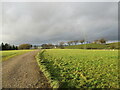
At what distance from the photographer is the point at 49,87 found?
4.27m

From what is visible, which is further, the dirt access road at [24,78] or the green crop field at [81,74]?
the dirt access road at [24,78]

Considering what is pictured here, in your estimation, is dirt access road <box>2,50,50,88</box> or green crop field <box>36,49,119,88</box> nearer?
green crop field <box>36,49,119,88</box>

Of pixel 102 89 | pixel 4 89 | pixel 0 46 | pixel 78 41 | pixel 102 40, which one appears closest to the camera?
pixel 102 89

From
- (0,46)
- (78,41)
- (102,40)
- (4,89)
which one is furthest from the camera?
(78,41)

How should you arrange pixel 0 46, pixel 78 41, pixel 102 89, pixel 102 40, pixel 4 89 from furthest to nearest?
pixel 78 41, pixel 102 40, pixel 0 46, pixel 4 89, pixel 102 89

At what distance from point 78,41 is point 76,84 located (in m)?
156

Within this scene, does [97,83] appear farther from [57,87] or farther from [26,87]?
[26,87]

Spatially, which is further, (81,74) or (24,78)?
(81,74)

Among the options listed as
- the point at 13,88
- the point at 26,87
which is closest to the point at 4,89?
the point at 13,88

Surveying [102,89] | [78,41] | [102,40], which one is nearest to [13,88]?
[102,89]

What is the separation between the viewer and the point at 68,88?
4.14 metres

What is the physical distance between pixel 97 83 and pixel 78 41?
156m

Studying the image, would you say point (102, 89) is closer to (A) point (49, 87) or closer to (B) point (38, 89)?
(A) point (49, 87)

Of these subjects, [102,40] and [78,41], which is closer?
[102,40]
